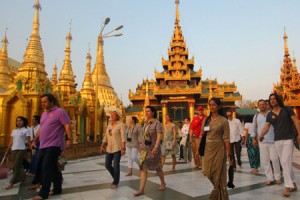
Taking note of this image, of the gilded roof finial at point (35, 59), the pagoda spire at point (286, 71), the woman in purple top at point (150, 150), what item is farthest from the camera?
the pagoda spire at point (286, 71)

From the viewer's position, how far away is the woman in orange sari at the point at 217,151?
3.57 metres

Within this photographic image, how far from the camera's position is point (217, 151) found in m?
3.65

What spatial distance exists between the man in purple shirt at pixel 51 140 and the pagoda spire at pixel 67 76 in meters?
18.6

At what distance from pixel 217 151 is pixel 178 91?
29316mm

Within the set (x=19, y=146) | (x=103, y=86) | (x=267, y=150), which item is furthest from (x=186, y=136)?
(x=103, y=86)

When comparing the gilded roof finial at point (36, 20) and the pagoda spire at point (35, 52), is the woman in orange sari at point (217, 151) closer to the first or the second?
the pagoda spire at point (35, 52)

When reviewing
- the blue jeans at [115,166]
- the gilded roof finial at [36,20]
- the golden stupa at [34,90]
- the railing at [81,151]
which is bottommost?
the railing at [81,151]

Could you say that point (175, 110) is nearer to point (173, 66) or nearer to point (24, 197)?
point (173, 66)

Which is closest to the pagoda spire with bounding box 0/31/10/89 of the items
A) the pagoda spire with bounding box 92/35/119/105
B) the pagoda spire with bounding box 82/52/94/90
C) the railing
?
the pagoda spire with bounding box 82/52/94/90

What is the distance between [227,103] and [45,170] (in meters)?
33.7

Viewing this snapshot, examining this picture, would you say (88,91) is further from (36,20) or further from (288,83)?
(288,83)

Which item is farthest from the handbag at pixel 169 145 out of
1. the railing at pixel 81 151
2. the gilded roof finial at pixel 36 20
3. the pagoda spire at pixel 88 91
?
the pagoda spire at pixel 88 91

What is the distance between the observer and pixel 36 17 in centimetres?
1634

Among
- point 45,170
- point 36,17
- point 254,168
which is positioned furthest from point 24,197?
point 36,17
